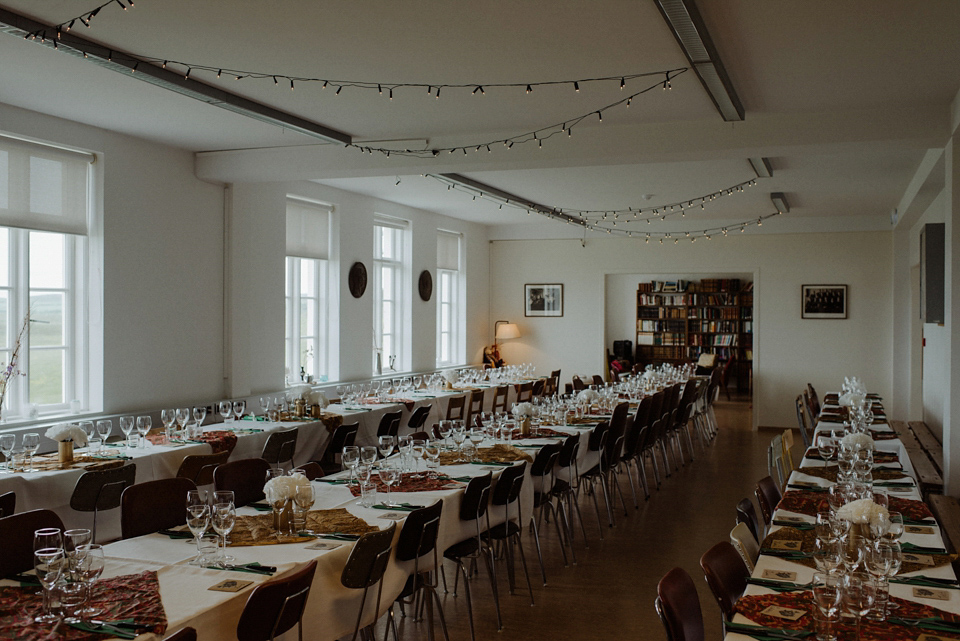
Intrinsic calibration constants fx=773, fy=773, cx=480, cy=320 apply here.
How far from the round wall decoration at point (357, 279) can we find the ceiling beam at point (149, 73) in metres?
4.47

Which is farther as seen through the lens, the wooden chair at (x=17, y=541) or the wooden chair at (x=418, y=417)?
the wooden chair at (x=418, y=417)

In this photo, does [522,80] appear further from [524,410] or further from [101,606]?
[101,606]

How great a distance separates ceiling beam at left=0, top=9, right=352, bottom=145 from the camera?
15.5 feet

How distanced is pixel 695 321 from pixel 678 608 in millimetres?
16921

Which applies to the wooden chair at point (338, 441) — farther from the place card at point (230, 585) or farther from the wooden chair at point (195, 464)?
the place card at point (230, 585)

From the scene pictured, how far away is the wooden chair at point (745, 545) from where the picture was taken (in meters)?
3.50

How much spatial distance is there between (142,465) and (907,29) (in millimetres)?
6119

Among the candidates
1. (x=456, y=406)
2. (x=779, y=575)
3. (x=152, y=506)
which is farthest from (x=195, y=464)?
(x=456, y=406)

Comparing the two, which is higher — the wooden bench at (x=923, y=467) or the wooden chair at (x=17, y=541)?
the wooden chair at (x=17, y=541)

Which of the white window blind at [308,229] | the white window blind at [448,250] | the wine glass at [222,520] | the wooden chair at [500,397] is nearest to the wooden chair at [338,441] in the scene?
the white window blind at [308,229]

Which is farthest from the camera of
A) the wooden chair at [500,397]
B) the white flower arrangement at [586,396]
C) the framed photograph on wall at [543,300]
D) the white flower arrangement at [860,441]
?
the framed photograph on wall at [543,300]

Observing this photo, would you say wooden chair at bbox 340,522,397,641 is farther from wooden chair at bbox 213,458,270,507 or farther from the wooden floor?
wooden chair at bbox 213,458,270,507

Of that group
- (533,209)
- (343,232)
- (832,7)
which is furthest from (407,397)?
(832,7)

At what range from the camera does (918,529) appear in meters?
3.81
